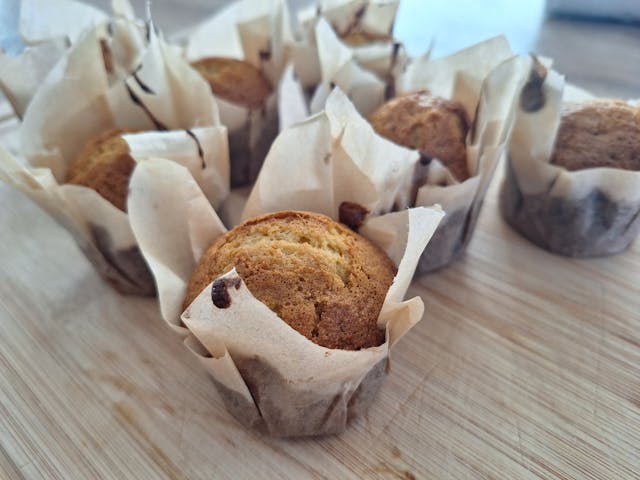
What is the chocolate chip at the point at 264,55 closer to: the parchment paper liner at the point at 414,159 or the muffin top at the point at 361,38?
the muffin top at the point at 361,38

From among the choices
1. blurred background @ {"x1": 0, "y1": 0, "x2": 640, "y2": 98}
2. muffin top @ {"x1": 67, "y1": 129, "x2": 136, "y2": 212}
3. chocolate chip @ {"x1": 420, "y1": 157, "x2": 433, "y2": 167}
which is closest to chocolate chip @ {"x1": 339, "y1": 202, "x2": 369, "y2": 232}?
chocolate chip @ {"x1": 420, "y1": 157, "x2": 433, "y2": 167}

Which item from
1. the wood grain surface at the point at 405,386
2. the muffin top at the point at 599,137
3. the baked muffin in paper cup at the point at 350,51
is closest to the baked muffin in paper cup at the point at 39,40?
the wood grain surface at the point at 405,386

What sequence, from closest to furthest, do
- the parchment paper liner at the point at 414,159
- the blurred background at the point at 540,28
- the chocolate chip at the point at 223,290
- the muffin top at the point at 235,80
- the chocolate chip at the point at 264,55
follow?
the chocolate chip at the point at 223,290
the parchment paper liner at the point at 414,159
the muffin top at the point at 235,80
the chocolate chip at the point at 264,55
the blurred background at the point at 540,28

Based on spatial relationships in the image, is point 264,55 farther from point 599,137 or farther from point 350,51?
Answer: point 599,137

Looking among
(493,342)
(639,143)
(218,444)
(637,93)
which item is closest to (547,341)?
(493,342)

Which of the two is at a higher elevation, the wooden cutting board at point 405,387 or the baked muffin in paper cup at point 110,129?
the baked muffin in paper cup at point 110,129

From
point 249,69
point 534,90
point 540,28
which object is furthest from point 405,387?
point 540,28

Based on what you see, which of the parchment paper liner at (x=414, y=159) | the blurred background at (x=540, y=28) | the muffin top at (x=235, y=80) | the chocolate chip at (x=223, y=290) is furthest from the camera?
the blurred background at (x=540, y=28)
